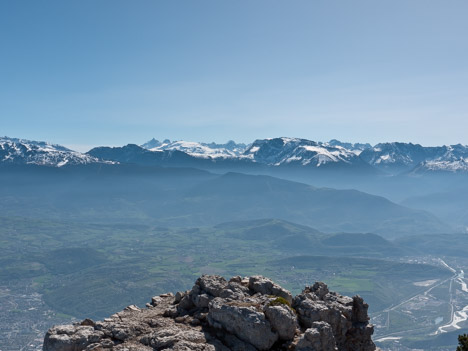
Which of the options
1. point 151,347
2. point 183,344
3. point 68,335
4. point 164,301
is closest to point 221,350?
point 183,344

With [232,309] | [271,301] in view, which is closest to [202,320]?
[232,309]

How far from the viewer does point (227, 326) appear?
1148 inches

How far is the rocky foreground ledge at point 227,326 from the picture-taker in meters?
27.2

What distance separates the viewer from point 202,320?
31.6 metres

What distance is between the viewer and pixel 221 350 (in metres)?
26.9

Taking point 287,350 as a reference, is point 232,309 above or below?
above

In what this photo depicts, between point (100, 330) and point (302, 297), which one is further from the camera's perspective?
point (302, 297)

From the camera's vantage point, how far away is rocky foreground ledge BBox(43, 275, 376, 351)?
27.2 metres

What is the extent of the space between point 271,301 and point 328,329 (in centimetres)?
482

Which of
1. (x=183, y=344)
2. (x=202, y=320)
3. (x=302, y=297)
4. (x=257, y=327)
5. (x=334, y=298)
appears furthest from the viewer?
→ (x=334, y=298)

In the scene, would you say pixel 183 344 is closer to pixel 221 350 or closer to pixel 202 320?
pixel 221 350

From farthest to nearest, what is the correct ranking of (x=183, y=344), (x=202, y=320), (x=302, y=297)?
(x=302, y=297) < (x=202, y=320) < (x=183, y=344)

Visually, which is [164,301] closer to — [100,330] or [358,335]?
[100,330]

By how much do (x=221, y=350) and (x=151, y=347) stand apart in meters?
4.68
